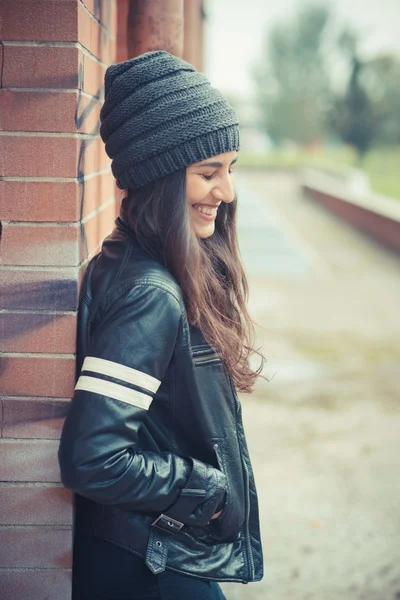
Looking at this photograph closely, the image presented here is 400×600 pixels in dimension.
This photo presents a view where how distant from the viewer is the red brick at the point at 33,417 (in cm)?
180

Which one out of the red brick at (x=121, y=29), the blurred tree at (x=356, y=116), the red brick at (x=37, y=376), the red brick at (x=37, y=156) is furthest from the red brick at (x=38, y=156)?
the blurred tree at (x=356, y=116)

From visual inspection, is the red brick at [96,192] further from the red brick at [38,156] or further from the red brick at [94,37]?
the red brick at [94,37]

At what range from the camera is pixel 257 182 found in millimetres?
29578

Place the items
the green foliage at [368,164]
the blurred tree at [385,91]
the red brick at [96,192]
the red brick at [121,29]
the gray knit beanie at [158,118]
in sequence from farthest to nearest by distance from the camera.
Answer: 1. the blurred tree at [385,91]
2. the green foliage at [368,164]
3. the red brick at [121,29]
4. the red brick at [96,192]
5. the gray knit beanie at [158,118]

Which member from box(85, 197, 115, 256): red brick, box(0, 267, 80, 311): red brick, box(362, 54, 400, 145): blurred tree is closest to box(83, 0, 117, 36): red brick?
box(85, 197, 115, 256): red brick

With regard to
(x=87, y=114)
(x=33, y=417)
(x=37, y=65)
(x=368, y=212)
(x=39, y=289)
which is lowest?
(x=368, y=212)

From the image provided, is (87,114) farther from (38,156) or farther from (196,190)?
(196,190)

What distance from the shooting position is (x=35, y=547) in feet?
6.13

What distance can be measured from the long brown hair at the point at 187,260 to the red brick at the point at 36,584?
65cm

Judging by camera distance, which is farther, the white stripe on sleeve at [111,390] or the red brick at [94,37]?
the red brick at [94,37]

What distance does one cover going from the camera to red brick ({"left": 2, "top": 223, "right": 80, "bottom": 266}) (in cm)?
174

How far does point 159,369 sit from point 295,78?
64340 mm

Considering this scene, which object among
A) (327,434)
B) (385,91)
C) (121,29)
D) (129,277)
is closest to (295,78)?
(385,91)

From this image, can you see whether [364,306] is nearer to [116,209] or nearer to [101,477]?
[116,209]
